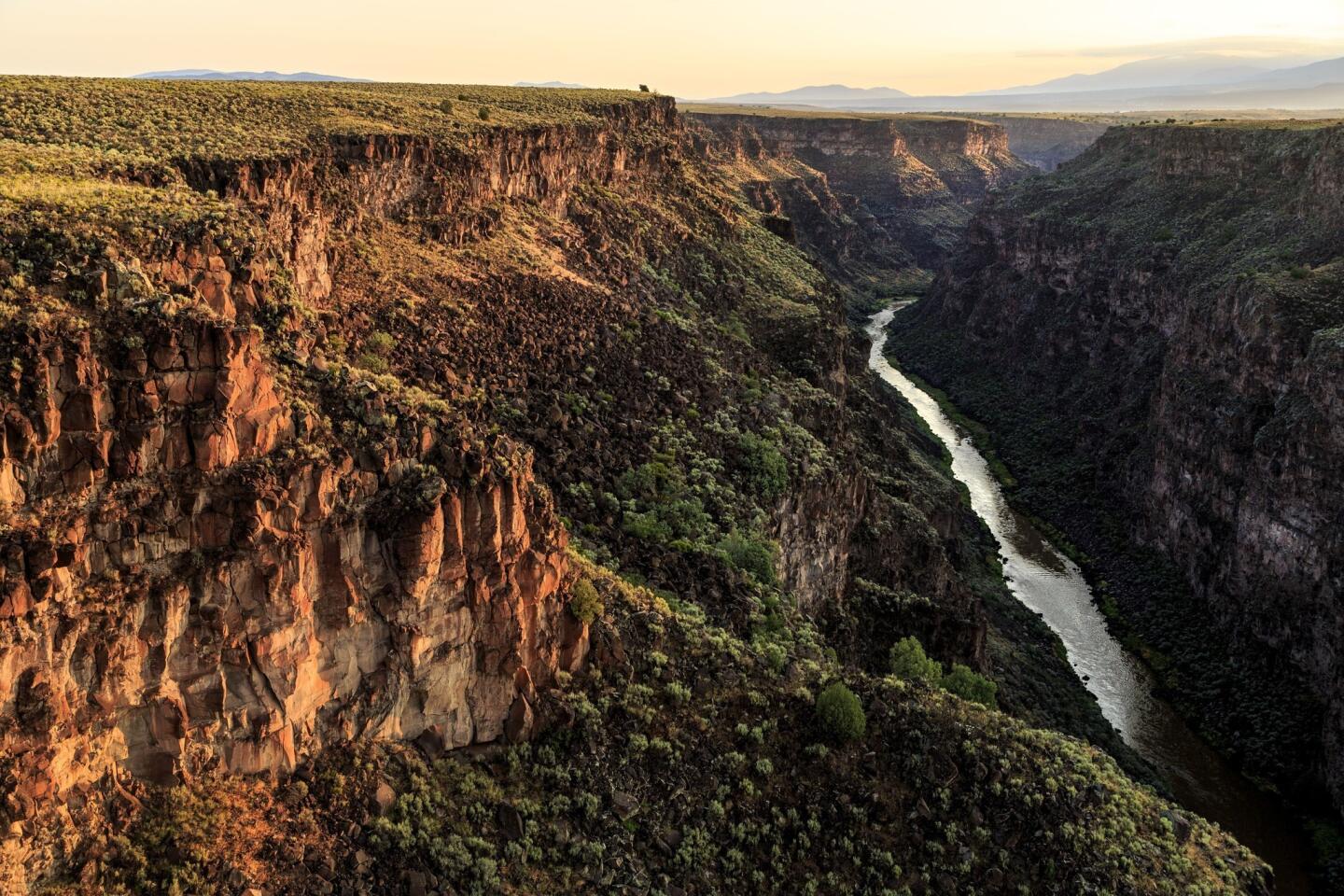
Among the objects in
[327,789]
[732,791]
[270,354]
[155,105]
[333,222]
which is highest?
[155,105]

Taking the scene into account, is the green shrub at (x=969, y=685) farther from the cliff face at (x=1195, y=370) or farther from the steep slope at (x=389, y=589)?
the cliff face at (x=1195, y=370)

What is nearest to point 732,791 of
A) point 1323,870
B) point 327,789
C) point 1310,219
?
point 327,789

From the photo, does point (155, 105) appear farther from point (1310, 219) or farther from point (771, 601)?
point (1310, 219)

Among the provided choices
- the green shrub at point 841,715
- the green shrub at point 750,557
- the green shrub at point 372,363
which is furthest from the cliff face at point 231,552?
the green shrub at point 750,557

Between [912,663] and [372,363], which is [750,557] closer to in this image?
[912,663]

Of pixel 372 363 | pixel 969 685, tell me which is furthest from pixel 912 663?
pixel 372 363
